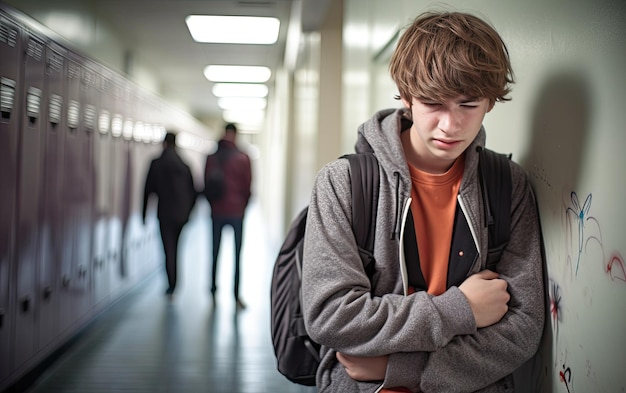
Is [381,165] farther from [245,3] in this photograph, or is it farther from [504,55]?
[245,3]

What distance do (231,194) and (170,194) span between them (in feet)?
2.34

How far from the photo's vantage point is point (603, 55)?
1.18 meters

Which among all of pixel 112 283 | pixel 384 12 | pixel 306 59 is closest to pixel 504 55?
pixel 384 12

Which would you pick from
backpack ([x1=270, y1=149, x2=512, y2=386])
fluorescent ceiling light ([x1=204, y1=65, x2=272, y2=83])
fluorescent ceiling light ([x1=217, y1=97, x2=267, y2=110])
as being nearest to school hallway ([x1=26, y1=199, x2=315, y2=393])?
backpack ([x1=270, y1=149, x2=512, y2=386])

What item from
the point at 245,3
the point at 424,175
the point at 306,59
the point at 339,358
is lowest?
the point at 339,358

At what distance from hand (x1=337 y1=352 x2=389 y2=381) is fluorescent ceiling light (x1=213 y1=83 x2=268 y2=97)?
11.9 metres

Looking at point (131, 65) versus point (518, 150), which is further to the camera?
point (131, 65)

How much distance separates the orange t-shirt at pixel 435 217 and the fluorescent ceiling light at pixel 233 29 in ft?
19.3

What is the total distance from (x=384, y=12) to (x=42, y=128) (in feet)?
7.47

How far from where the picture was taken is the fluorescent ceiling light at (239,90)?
13.1 meters

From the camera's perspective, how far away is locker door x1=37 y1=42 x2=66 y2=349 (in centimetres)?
385

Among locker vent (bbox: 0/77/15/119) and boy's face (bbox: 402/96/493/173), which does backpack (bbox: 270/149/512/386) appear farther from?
locker vent (bbox: 0/77/15/119)

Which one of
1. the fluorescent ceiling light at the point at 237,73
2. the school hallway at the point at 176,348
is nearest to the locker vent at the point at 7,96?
the school hallway at the point at 176,348

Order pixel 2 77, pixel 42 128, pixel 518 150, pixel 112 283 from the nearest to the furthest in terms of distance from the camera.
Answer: pixel 518 150, pixel 2 77, pixel 42 128, pixel 112 283
